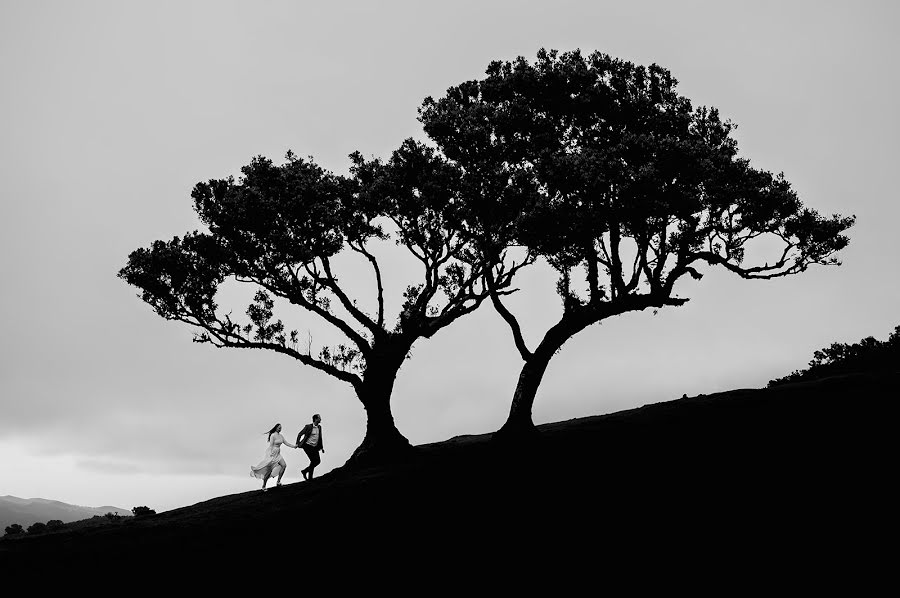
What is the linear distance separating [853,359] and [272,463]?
1584 inches

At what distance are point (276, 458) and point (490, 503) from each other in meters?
14.9

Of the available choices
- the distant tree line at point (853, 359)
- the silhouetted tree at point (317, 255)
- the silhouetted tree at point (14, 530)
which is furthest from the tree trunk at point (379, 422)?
the silhouetted tree at point (14, 530)

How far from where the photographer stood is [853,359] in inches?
1550

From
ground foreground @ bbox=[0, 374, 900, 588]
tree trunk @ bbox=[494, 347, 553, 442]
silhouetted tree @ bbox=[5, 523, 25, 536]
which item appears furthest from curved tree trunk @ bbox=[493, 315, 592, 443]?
silhouetted tree @ bbox=[5, 523, 25, 536]

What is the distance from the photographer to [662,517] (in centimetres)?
1091

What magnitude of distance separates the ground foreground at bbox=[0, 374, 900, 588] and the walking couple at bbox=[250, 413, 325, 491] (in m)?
3.33

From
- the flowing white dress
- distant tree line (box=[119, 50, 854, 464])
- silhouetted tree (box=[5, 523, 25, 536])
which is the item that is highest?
distant tree line (box=[119, 50, 854, 464])

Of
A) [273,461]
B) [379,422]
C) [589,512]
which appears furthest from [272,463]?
[589,512]

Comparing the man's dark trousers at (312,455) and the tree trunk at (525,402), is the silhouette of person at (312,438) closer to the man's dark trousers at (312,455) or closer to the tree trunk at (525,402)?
the man's dark trousers at (312,455)

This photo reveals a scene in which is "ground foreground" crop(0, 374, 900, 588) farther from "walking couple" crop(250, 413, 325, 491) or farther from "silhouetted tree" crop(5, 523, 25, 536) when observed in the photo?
"silhouetted tree" crop(5, 523, 25, 536)

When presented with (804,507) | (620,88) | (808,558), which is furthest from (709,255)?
(808,558)

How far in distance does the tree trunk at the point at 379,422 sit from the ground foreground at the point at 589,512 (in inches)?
246

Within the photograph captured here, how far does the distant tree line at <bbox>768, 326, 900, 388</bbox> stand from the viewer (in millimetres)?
35400

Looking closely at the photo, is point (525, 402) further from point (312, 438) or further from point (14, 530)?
point (14, 530)
